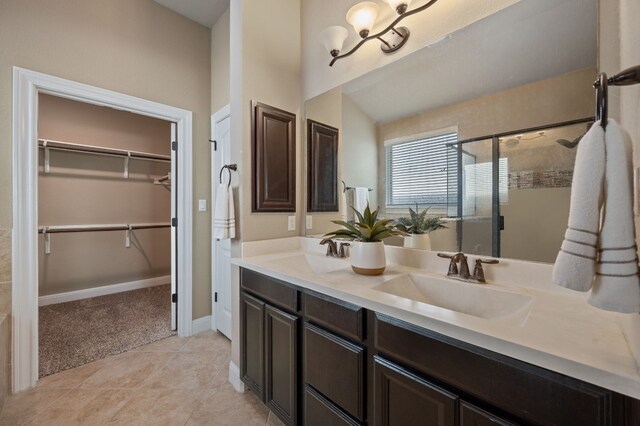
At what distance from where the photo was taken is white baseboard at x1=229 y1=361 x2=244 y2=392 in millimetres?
1802

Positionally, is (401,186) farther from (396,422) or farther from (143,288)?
(143,288)

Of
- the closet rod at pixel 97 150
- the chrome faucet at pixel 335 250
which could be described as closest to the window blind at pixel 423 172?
the chrome faucet at pixel 335 250

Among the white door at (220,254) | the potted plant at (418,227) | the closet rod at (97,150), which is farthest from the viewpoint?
the closet rod at (97,150)

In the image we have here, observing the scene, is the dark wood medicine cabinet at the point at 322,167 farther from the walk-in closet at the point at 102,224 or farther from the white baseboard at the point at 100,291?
the white baseboard at the point at 100,291

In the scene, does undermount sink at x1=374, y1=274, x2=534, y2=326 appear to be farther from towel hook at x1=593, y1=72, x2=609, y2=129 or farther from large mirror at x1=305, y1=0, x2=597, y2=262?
towel hook at x1=593, y1=72, x2=609, y2=129

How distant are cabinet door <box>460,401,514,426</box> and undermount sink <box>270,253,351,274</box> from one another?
2.91 ft

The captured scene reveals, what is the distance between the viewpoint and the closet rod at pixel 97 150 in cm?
306

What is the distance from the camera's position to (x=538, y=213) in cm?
106

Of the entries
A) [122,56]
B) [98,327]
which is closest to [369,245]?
[122,56]

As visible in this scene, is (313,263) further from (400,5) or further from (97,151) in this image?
(97,151)

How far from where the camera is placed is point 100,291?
3594 mm

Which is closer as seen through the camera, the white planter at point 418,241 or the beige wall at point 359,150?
the white planter at point 418,241

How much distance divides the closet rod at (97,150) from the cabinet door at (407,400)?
4.13 metres

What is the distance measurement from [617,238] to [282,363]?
A: 1389mm
